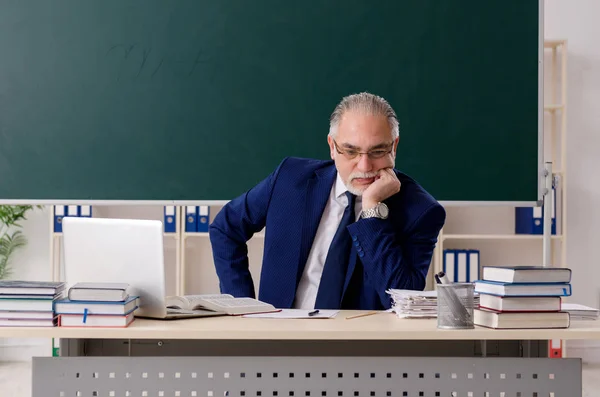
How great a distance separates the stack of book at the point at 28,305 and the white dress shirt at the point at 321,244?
1008mm

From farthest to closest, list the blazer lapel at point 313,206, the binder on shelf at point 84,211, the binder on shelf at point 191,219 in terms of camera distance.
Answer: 1. the binder on shelf at point 191,219
2. the binder on shelf at point 84,211
3. the blazer lapel at point 313,206

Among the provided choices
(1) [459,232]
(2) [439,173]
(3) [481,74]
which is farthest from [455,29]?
(1) [459,232]

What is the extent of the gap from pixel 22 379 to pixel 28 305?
3.41 m

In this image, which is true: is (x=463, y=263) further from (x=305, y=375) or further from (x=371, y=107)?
(x=305, y=375)

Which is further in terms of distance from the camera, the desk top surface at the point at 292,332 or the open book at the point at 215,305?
the open book at the point at 215,305

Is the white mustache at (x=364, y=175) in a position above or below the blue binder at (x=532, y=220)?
above

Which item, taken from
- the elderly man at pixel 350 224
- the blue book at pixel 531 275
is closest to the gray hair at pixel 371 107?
the elderly man at pixel 350 224

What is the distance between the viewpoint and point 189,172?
3336 mm

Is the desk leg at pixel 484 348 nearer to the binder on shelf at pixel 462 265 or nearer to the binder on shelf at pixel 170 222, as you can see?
the binder on shelf at pixel 462 265

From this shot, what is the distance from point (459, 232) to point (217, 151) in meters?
2.74

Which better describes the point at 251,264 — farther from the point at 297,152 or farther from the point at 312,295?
the point at 312,295

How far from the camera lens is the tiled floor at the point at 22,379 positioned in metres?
4.45

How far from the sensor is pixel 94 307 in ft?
5.75

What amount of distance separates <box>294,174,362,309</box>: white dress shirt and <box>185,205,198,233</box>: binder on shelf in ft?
8.74
